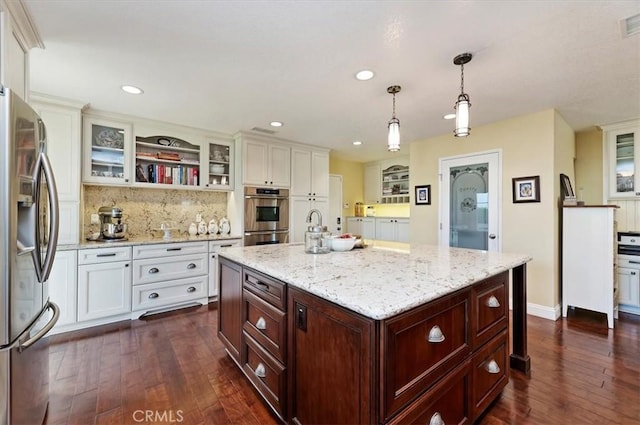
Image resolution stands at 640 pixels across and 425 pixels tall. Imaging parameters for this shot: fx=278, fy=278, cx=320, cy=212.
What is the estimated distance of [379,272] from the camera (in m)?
1.52

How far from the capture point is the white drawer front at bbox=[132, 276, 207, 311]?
3215 millimetres

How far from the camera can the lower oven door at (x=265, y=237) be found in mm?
4117

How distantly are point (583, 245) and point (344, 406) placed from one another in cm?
355

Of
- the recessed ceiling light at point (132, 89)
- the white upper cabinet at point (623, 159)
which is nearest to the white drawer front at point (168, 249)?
the recessed ceiling light at point (132, 89)

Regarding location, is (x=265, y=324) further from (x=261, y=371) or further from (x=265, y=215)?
(x=265, y=215)

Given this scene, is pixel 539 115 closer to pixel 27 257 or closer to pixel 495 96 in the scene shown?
pixel 495 96

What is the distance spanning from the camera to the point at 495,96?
2812mm

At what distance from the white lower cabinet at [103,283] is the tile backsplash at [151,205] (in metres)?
0.59

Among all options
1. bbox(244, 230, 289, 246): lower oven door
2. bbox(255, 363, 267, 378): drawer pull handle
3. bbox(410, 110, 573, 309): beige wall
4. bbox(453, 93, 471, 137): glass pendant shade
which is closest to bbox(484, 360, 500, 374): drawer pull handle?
bbox(255, 363, 267, 378): drawer pull handle

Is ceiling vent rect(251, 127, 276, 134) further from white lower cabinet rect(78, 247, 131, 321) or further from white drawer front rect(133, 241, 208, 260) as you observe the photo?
white lower cabinet rect(78, 247, 131, 321)

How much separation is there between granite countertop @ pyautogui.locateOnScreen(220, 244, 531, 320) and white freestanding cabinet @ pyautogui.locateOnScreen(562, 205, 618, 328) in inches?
77.8

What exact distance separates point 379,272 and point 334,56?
1.61 metres

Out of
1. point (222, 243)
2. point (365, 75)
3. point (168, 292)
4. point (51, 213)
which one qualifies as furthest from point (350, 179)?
point (51, 213)

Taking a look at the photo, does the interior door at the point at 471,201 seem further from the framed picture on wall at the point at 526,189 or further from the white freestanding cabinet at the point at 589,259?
the white freestanding cabinet at the point at 589,259
